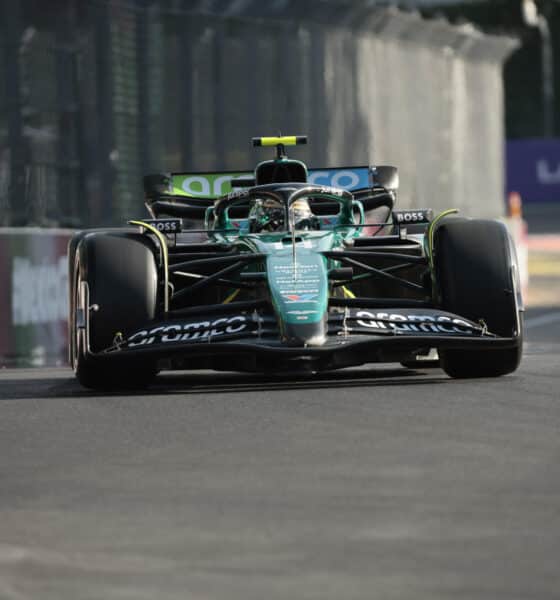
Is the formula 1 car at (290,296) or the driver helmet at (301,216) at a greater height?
the driver helmet at (301,216)

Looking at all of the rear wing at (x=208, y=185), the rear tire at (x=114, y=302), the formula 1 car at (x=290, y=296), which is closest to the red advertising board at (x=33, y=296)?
the rear wing at (x=208, y=185)

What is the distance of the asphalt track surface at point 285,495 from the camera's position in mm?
5070

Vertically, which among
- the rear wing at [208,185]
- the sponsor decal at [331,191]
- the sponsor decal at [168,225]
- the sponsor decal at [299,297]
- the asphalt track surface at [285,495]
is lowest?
the asphalt track surface at [285,495]

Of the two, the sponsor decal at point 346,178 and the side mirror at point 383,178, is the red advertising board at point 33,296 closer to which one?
the sponsor decal at point 346,178

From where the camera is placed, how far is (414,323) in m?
10.7

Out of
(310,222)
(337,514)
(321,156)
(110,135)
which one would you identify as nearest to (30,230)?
(110,135)

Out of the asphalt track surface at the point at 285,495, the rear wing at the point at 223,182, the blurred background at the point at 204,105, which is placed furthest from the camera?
the blurred background at the point at 204,105

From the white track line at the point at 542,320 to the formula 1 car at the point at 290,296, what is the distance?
8960mm

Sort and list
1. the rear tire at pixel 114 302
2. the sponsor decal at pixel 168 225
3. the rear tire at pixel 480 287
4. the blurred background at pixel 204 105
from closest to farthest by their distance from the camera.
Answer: the rear tire at pixel 114 302, the rear tire at pixel 480 287, the sponsor decal at pixel 168 225, the blurred background at pixel 204 105

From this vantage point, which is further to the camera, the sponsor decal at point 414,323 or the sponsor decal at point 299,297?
the sponsor decal at point 414,323

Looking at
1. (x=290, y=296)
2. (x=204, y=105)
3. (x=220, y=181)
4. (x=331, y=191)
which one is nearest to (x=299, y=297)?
(x=290, y=296)

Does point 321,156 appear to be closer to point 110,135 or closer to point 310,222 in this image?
point 110,135

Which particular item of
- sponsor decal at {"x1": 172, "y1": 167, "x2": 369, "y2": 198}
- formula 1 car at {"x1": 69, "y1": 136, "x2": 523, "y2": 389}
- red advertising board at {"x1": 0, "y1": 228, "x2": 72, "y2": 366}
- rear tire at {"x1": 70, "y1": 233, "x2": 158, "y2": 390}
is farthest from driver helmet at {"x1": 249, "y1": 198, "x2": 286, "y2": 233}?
red advertising board at {"x1": 0, "y1": 228, "x2": 72, "y2": 366}

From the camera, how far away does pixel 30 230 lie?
1617 cm
